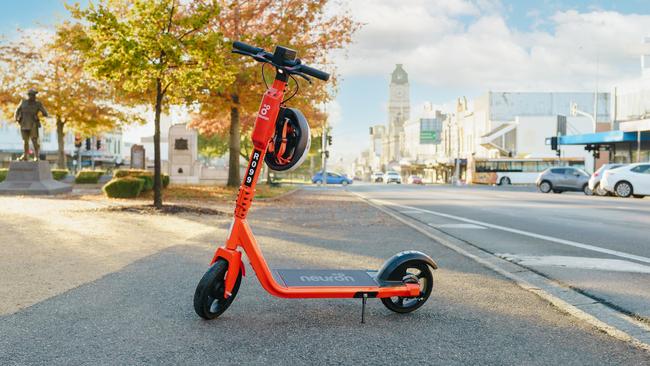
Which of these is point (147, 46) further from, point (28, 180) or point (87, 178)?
point (87, 178)

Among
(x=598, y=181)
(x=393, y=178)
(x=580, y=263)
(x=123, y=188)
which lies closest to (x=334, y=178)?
(x=393, y=178)

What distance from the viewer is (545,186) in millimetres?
34469

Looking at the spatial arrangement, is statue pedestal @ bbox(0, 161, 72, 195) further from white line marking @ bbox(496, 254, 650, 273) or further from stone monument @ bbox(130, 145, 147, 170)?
white line marking @ bbox(496, 254, 650, 273)

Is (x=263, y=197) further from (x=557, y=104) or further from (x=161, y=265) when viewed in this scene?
(x=557, y=104)

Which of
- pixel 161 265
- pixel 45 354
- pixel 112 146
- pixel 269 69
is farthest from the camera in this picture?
pixel 112 146

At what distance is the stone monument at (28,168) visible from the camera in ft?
72.4

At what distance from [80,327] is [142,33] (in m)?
10.7

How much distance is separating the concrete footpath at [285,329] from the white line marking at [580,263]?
1.18m

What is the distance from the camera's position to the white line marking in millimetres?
6652

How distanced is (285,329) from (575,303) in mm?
2428

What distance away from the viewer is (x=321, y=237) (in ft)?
32.0

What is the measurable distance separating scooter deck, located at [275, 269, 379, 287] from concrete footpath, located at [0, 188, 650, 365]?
0.26 m

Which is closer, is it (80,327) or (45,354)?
(45,354)

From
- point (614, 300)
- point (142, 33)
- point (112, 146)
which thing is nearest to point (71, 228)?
point (142, 33)
